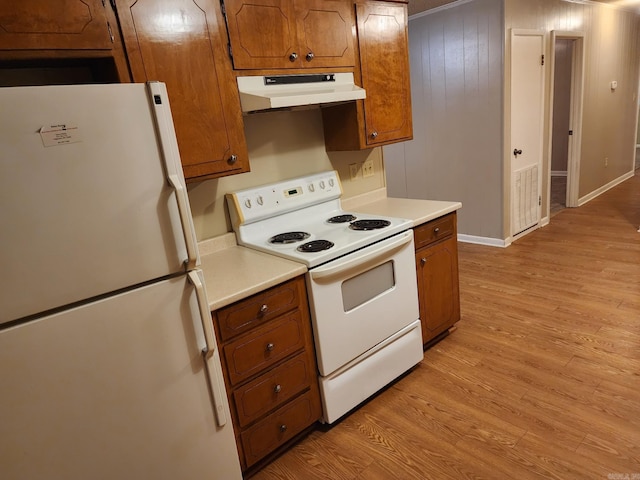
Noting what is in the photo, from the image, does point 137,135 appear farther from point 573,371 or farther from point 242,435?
point 573,371

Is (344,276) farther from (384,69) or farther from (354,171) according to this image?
(384,69)

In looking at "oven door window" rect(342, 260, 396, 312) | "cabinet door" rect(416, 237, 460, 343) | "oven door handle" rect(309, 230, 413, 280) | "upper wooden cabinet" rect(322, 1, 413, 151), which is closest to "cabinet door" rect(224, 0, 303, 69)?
"upper wooden cabinet" rect(322, 1, 413, 151)

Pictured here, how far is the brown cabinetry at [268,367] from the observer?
1681mm

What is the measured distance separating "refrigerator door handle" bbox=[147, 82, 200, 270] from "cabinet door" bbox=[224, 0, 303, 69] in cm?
69

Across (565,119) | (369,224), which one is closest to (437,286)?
(369,224)

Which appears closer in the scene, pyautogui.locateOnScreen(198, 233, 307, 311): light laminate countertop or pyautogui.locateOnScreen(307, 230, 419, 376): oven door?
pyautogui.locateOnScreen(198, 233, 307, 311): light laminate countertop

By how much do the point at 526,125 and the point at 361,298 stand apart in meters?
3.21

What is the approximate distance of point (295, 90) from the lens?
2078mm

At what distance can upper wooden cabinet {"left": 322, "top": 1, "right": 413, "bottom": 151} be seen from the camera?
2393mm

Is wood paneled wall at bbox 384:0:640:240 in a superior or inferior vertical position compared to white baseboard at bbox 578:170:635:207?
superior

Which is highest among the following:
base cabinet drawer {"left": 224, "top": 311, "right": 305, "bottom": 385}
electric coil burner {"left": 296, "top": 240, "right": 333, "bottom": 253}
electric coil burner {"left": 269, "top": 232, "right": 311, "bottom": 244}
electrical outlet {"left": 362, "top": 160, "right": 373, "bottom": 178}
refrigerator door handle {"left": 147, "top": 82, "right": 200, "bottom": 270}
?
refrigerator door handle {"left": 147, "top": 82, "right": 200, "bottom": 270}

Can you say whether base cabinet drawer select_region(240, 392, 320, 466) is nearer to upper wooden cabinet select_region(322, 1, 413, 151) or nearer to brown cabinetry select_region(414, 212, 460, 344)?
brown cabinetry select_region(414, 212, 460, 344)

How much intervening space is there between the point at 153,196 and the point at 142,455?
85 cm

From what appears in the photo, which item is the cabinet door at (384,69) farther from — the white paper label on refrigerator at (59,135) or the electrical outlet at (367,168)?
the white paper label on refrigerator at (59,135)
